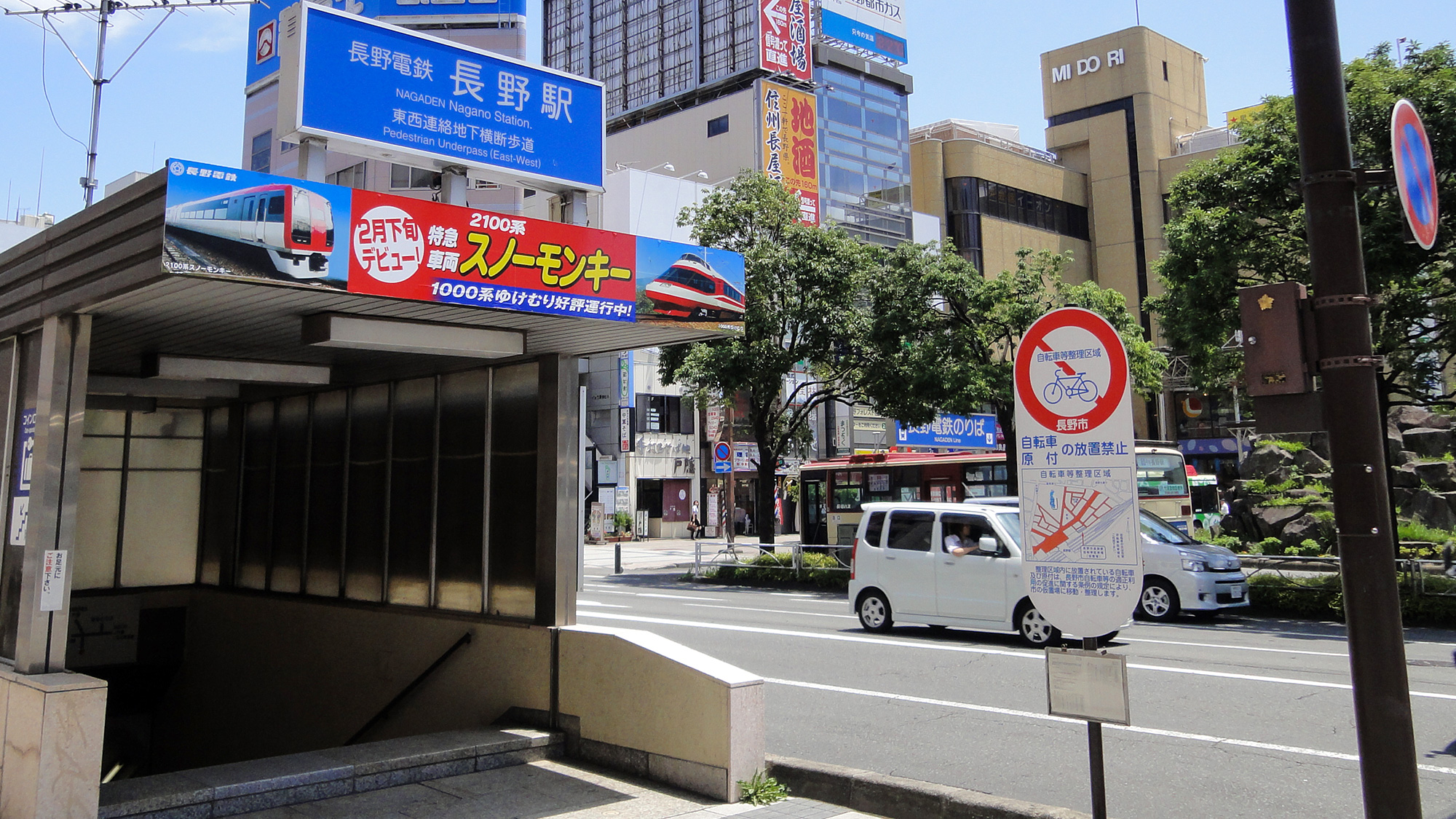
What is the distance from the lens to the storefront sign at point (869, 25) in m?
65.1

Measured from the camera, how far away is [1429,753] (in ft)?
24.4

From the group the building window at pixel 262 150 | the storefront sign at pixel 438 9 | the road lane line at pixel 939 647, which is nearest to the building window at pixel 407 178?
the storefront sign at pixel 438 9

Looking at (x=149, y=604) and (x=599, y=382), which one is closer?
(x=149, y=604)

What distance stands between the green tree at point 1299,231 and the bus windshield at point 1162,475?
5679mm

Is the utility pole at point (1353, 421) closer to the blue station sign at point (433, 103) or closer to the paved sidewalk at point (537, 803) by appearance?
the paved sidewalk at point (537, 803)

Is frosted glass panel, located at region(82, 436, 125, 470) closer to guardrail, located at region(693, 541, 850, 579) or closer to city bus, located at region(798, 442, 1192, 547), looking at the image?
guardrail, located at region(693, 541, 850, 579)

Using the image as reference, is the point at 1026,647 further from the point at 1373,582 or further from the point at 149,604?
the point at 149,604

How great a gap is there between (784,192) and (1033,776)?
64.1 ft

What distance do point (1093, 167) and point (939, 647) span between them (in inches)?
2117

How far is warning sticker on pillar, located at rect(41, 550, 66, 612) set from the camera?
6.04 meters

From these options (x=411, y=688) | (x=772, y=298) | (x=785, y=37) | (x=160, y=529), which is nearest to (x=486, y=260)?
(x=411, y=688)

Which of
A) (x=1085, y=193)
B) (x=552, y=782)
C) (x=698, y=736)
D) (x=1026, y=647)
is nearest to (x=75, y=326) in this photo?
(x=552, y=782)

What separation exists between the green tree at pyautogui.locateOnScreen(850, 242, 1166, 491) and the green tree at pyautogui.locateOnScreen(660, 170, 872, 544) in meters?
0.91

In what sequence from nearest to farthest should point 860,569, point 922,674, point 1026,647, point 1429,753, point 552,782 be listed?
point 552,782 < point 1429,753 < point 922,674 < point 1026,647 < point 860,569
